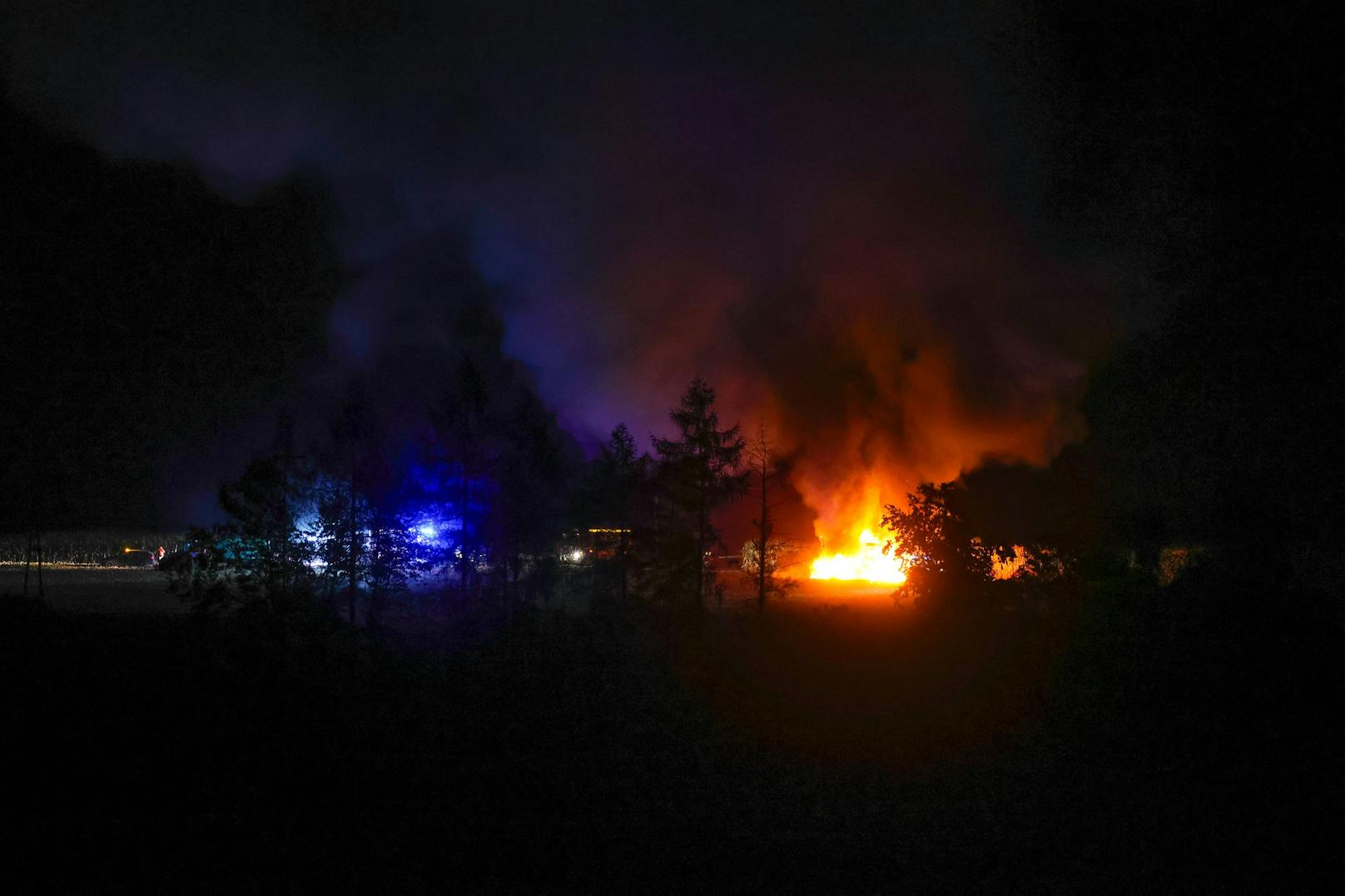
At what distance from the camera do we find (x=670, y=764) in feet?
34.2

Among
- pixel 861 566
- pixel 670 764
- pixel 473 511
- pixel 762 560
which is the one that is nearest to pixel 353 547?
pixel 473 511

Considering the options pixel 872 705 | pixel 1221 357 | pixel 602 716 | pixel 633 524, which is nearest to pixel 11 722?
pixel 602 716

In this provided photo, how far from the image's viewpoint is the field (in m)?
7.09

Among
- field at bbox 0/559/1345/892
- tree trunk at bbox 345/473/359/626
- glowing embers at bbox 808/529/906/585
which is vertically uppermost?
tree trunk at bbox 345/473/359/626

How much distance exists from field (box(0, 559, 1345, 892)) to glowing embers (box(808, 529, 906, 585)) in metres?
36.8

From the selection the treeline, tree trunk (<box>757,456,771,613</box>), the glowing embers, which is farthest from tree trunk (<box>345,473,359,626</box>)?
the glowing embers

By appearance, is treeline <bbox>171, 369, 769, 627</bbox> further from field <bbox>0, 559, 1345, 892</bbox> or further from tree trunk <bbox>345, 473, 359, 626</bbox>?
field <bbox>0, 559, 1345, 892</bbox>

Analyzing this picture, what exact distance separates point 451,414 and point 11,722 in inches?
718

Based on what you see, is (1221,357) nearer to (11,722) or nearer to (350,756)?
(350,756)

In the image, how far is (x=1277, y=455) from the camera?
11.4 metres

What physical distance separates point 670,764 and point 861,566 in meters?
45.9

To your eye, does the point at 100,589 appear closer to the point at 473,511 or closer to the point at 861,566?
the point at 473,511

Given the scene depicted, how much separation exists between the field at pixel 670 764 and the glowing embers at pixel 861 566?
3684 centimetres

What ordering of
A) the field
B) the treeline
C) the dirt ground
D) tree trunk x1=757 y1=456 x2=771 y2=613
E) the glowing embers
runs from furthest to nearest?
the glowing embers
the dirt ground
tree trunk x1=757 y1=456 x2=771 y2=613
the treeline
the field
